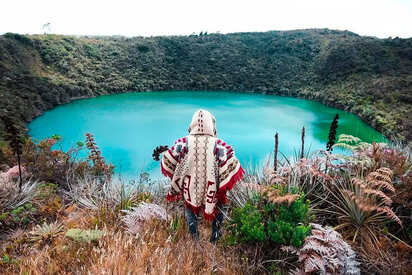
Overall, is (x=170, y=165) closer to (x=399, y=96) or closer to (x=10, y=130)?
(x=10, y=130)

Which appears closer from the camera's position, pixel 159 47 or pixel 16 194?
pixel 16 194

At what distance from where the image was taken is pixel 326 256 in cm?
148

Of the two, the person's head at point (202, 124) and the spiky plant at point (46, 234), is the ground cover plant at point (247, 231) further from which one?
the person's head at point (202, 124)

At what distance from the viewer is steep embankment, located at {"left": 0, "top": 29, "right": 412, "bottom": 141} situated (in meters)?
14.4

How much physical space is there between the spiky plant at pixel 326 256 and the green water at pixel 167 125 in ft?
15.3

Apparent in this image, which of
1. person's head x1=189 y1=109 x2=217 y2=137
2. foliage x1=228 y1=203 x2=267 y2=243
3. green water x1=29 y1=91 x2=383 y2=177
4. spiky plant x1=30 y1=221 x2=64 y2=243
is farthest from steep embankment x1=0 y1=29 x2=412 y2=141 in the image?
spiky plant x1=30 y1=221 x2=64 y2=243

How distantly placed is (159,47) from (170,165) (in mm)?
31618

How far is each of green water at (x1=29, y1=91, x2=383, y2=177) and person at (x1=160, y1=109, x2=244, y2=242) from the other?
14.3 ft

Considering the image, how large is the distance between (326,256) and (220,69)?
28460mm

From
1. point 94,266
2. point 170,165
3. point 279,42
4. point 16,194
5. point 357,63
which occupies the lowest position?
point 16,194

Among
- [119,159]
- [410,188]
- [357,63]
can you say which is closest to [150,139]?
[119,159]

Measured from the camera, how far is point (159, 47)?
31156 millimetres

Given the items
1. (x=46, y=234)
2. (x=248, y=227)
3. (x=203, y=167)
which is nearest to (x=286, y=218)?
(x=248, y=227)

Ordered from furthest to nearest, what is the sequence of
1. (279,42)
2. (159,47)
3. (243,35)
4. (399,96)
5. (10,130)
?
(243,35), (279,42), (159,47), (399,96), (10,130)
